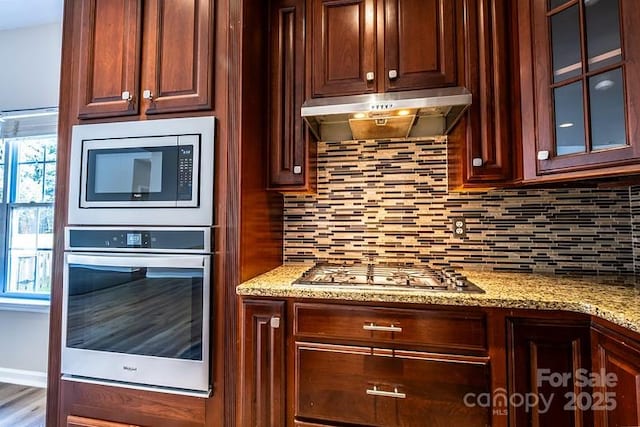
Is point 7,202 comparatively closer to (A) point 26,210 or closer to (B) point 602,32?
(A) point 26,210

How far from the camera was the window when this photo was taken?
8.14 ft

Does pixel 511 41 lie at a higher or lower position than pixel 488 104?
higher

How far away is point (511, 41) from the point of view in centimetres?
144

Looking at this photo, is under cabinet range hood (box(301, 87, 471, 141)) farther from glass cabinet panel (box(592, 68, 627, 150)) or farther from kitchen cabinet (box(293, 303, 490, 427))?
kitchen cabinet (box(293, 303, 490, 427))

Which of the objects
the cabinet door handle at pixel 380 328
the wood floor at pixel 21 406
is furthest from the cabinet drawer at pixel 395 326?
the wood floor at pixel 21 406

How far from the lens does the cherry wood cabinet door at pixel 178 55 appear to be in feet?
4.76

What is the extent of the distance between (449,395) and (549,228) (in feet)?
3.54

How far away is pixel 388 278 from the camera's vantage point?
1426 mm

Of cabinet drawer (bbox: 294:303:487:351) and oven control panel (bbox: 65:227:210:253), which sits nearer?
cabinet drawer (bbox: 294:303:487:351)

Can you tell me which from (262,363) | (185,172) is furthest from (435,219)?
(185,172)

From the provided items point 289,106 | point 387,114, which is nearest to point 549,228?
point 387,114

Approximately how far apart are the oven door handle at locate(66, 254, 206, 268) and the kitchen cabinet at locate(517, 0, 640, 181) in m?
1.51

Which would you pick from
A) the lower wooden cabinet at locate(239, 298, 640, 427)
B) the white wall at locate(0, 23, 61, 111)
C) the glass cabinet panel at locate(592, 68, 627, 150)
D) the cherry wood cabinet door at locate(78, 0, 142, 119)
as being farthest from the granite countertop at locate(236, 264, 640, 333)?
the white wall at locate(0, 23, 61, 111)

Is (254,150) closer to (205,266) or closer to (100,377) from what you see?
(205,266)
